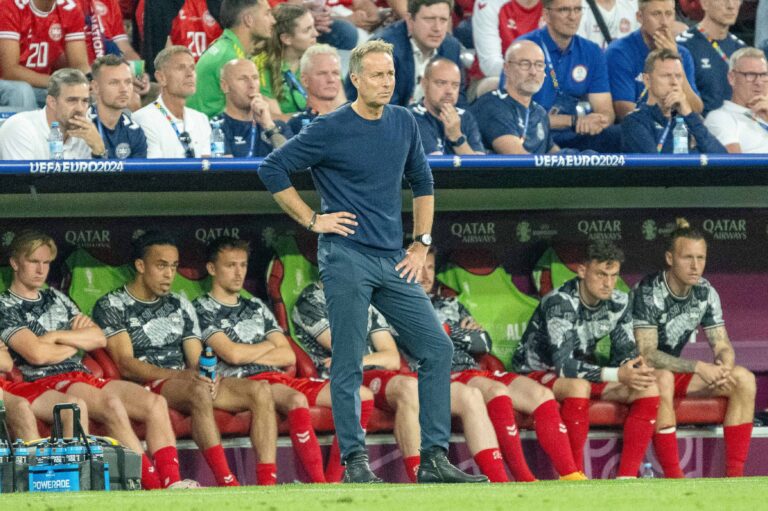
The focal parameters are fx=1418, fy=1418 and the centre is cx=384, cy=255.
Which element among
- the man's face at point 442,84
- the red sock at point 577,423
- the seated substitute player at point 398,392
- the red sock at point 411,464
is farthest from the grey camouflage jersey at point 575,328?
the man's face at point 442,84

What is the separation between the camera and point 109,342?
316 inches

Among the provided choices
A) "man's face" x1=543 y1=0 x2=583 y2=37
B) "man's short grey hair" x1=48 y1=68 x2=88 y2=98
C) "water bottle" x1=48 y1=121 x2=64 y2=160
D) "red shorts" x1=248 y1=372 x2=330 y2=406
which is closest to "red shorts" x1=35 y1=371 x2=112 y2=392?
"red shorts" x1=248 y1=372 x2=330 y2=406

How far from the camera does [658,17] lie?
32.3 feet

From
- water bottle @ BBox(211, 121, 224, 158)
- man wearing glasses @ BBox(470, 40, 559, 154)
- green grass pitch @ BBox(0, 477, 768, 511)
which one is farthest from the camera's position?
man wearing glasses @ BBox(470, 40, 559, 154)

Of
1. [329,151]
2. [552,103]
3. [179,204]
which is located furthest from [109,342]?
[552,103]

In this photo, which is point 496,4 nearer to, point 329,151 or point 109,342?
point 109,342

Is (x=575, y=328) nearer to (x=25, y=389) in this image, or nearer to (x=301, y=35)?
(x=301, y=35)

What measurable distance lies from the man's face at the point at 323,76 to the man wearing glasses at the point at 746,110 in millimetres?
2559

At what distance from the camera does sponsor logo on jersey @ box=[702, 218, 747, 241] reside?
9.44 metres

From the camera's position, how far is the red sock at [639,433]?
8062 millimetres

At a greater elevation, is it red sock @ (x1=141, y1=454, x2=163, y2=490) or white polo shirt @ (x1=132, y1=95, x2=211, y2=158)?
white polo shirt @ (x1=132, y1=95, x2=211, y2=158)

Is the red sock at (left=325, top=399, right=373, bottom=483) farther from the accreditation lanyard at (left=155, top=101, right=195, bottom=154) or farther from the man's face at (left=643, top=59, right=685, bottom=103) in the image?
the man's face at (left=643, top=59, right=685, bottom=103)

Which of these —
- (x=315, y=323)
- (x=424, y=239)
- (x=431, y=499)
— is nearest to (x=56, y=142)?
(x=315, y=323)

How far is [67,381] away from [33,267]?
0.71 metres
